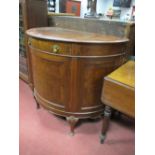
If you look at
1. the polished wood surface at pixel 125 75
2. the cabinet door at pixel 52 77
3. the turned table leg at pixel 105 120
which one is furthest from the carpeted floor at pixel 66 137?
the polished wood surface at pixel 125 75

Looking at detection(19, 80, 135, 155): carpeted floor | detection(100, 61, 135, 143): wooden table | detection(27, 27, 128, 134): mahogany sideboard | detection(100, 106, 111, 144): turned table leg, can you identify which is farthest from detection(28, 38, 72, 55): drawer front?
detection(19, 80, 135, 155): carpeted floor

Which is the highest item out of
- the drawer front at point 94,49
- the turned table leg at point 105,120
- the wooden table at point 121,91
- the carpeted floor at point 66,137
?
the drawer front at point 94,49

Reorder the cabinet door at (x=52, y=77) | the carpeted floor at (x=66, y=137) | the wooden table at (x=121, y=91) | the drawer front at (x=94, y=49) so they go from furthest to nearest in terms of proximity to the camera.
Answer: the carpeted floor at (x=66, y=137)
the cabinet door at (x=52, y=77)
the drawer front at (x=94, y=49)
the wooden table at (x=121, y=91)

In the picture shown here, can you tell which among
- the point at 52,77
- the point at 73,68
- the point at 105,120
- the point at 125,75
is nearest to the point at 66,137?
the point at 105,120

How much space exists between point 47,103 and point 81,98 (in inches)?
14.3

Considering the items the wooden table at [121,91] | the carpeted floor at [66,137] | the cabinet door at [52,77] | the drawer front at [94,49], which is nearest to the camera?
the wooden table at [121,91]

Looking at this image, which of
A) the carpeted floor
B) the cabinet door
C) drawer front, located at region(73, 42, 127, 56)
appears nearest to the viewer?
drawer front, located at region(73, 42, 127, 56)

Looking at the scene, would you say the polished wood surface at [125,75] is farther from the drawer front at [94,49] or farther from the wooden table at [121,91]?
the drawer front at [94,49]

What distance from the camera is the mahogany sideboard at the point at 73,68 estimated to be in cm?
131

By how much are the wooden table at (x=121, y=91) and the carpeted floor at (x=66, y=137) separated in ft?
1.36

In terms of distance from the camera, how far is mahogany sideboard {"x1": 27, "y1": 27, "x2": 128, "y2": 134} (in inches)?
51.7

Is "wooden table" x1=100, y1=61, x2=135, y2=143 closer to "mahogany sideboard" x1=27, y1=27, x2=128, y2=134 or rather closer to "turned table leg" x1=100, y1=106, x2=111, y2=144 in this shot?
"turned table leg" x1=100, y1=106, x2=111, y2=144
